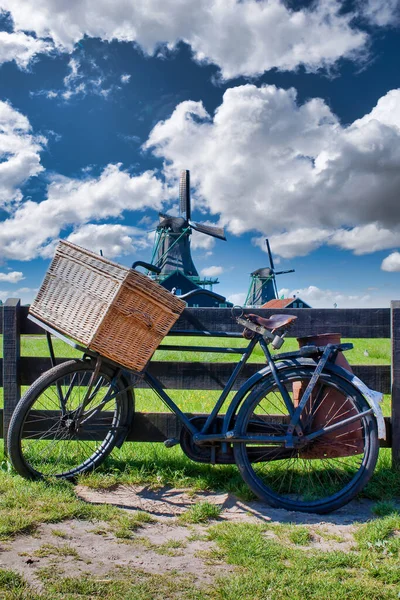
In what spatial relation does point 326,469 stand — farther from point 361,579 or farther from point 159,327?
point 159,327

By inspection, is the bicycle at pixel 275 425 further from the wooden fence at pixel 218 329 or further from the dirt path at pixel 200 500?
the wooden fence at pixel 218 329

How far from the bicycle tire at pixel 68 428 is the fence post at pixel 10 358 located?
0.78 ft

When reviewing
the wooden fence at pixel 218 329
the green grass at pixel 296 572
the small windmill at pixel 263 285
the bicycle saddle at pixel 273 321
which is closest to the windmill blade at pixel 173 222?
the small windmill at pixel 263 285

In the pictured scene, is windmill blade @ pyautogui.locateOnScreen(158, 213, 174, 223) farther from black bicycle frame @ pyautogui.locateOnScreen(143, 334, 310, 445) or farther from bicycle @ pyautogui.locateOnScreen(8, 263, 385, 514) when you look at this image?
black bicycle frame @ pyautogui.locateOnScreen(143, 334, 310, 445)

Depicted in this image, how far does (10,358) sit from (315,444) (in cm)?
268

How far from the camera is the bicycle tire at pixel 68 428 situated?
3.56 m

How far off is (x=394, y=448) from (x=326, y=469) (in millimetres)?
632

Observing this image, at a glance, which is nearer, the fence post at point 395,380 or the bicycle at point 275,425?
the bicycle at point 275,425

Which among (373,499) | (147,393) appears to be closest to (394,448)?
(373,499)

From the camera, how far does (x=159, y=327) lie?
3273 millimetres

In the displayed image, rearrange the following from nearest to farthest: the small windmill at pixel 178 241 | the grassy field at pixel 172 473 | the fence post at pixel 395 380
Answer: the grassy field at pixel 172 473 < the fence post at pixel 395 380 < the small windmill at pixel 178 241

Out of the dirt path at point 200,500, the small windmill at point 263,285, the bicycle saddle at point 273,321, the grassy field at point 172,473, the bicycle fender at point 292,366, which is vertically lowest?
the dirt path at point 200,500

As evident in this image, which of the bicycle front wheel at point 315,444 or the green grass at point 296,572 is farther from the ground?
the bicycle front wheel at point 315,444

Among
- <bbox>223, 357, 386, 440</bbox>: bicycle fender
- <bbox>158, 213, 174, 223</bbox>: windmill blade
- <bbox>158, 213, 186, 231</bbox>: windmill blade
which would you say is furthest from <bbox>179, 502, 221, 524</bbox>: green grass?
<bbox>158, 213, 174, 223</bbox>: windmill blade
